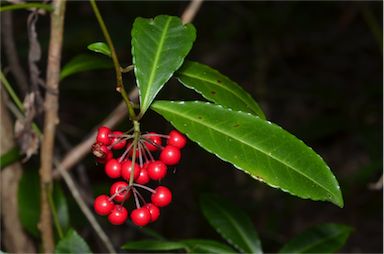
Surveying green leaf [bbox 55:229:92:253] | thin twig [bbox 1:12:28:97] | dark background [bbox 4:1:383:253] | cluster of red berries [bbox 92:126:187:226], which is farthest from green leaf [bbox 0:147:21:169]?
dark background [bbox 4:1:383:253]

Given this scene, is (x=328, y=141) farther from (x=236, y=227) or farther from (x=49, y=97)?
(x=49, y=97)

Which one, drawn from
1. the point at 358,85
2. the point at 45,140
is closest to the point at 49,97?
the point at 45,140

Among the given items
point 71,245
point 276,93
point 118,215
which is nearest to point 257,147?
point 118,215

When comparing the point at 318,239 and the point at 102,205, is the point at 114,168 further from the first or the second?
the point at 318,239

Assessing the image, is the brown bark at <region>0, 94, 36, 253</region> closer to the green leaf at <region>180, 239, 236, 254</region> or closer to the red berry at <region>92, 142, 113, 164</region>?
the green leaf at <region>180, 239, 236, 254</region>

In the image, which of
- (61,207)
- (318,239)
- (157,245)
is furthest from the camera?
(61,207)

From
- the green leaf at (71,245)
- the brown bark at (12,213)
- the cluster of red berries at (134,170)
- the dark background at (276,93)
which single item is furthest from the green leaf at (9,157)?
the dark background at (276,93)
